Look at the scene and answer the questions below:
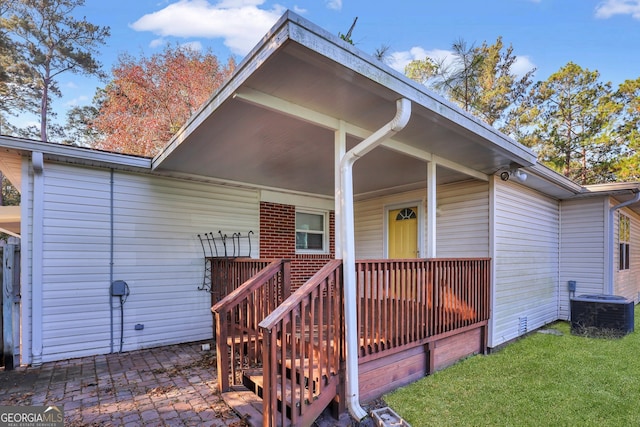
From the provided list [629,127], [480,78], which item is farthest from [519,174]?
[629,127]

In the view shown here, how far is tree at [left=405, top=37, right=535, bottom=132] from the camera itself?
40.1 feet

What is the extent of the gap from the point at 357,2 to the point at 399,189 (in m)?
5.28

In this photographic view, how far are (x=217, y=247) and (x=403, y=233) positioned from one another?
3541 mm

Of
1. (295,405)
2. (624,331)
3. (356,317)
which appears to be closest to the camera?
(295,405)

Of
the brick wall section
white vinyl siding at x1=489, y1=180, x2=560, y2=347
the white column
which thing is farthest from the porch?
the brick wall section

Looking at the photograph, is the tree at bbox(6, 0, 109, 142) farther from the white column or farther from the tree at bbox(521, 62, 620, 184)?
the tree at bbox(521, 62, 620, 184)

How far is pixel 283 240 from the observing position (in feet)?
20.9

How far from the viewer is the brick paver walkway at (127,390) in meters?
2.69

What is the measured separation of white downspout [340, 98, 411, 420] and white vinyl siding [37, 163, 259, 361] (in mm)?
3175

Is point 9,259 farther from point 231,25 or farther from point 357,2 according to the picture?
point 231,25

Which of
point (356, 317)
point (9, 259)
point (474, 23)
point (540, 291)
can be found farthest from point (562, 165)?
point (9, 259)

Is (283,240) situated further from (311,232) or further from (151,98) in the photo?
(151,98)

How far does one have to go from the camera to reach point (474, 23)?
10.6 m

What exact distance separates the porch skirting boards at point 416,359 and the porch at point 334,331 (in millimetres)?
10
